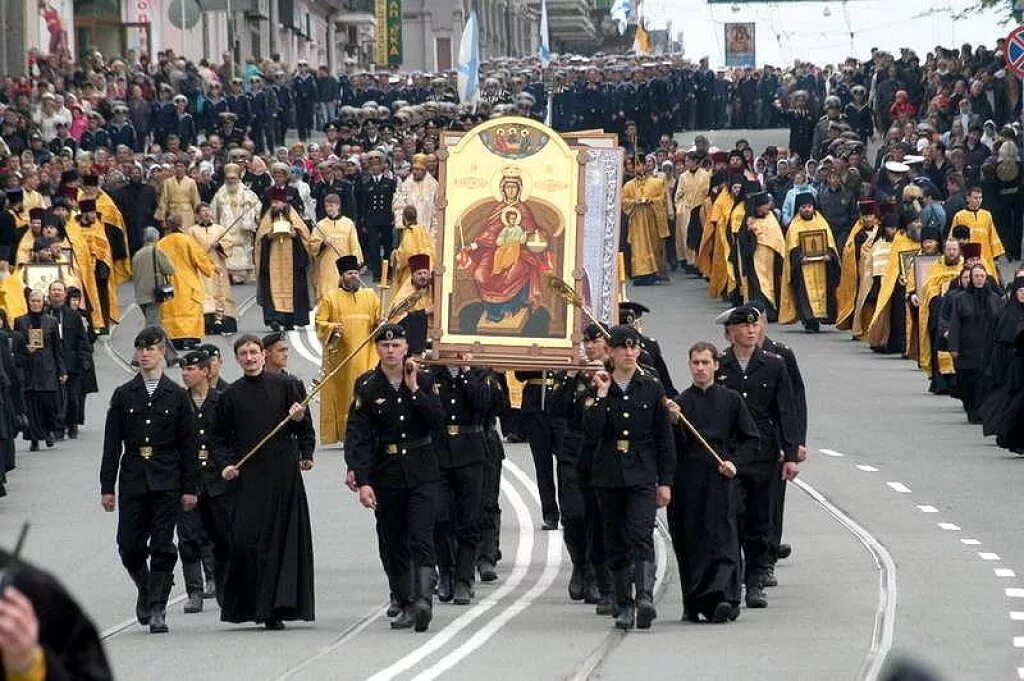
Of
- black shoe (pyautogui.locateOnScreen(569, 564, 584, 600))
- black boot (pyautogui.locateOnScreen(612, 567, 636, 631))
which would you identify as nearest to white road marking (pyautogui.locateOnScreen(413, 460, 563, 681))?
black shoe (pyautogui.locateOnScreen(569, 564, 584, 600))

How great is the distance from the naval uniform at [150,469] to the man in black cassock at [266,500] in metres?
0.23

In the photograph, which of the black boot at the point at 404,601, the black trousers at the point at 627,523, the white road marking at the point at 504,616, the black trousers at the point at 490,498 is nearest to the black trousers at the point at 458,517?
the black trousers at the point at 490,498

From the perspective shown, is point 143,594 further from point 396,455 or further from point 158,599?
point 396,455

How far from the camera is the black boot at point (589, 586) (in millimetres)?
16359

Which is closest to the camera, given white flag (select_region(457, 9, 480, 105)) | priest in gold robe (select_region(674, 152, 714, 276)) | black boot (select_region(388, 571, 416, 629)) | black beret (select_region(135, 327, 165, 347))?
black boot (select_region(388, 571, 416, 629))

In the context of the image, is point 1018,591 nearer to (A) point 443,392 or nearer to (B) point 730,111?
(A) point 443,392

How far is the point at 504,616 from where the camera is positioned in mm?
15711

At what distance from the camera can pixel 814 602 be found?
16016 millimetres

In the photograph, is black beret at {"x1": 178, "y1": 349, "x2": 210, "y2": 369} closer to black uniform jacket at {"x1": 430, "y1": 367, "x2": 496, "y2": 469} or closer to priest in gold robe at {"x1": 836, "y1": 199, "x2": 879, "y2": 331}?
black uniform jacket at {"x1": 430, "y1": 367, "x2": 496, "y2": 469}

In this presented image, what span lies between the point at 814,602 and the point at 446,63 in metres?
88.4

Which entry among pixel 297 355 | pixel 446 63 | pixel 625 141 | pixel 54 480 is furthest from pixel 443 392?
pixel 446 63

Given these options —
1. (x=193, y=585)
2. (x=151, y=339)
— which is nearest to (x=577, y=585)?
(x=193, y=585)

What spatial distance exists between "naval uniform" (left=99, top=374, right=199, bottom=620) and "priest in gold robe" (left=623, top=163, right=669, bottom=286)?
86.0ft

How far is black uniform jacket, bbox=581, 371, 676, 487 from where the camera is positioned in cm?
1539
